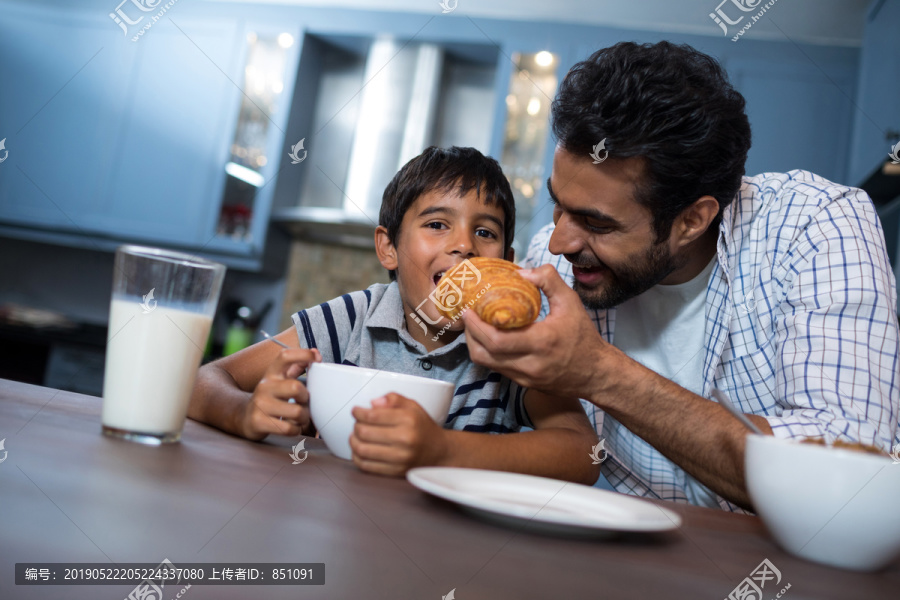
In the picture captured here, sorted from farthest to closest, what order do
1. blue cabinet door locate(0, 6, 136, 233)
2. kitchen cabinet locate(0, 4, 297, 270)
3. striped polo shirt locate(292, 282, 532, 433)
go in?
blue cabinet door locate(0, 6, 136, 233) < kitchen cabinet locate(0, 4, 297, 270) < striped polo shirt locate(292, 282, 532, 433)

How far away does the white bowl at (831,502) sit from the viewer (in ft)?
1.73

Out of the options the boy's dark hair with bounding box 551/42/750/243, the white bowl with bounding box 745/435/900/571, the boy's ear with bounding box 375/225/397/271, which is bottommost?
the white bowl with bounding box 745/435/900/571

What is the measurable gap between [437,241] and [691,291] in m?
0.57

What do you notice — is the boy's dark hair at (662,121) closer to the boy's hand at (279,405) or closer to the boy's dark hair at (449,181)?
the boy's dark hair at (449,181)

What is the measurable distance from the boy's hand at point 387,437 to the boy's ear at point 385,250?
706mm

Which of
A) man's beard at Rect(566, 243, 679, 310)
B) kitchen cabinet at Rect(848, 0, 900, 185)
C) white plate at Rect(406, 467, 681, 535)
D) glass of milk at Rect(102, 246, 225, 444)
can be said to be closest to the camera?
white plate at Rect(406, 467, 681, 535)

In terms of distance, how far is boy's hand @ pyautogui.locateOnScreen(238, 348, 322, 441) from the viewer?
0.78 m

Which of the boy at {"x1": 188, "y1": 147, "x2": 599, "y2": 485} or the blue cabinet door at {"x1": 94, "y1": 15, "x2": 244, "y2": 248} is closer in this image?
the boy at {"x1": 188, "y1": 147, "x2": 599, "y2": 485}

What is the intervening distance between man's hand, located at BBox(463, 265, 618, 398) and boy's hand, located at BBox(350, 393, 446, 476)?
0.88 ft

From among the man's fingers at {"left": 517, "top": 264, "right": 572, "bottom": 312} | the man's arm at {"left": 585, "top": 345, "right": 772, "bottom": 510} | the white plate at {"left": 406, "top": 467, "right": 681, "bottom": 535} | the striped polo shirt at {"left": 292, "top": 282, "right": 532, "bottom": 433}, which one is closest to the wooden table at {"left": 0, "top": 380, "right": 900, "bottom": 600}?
the white plate at {"left": 406, "top": 467, "right": 681, "bottom": 535}

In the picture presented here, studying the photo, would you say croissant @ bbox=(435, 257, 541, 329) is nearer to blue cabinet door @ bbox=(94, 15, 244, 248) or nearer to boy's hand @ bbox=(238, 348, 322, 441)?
boy's hand @ bbox=(238, 348, 322, 441)

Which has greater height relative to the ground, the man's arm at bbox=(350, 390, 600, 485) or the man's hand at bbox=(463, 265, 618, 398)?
the man's hand at bbox=(463, 265, 618, 398)

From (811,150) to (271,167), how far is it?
8.02 ft

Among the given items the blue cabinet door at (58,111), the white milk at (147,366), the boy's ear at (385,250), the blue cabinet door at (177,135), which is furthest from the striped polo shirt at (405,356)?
the blue cabinet door at (58,111)
